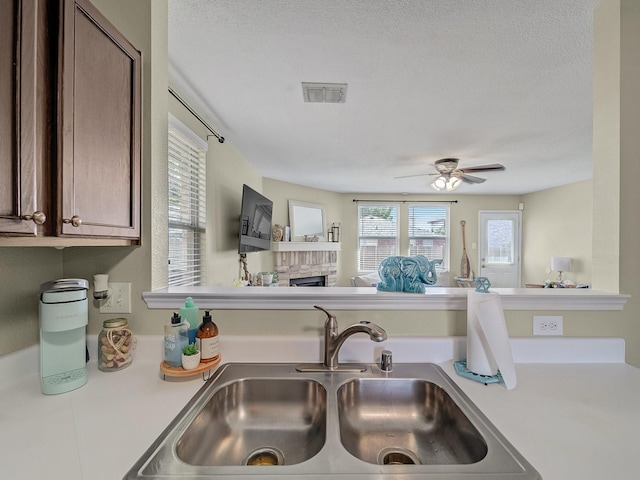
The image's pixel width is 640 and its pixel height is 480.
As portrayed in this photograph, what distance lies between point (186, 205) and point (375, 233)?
14.5 feet

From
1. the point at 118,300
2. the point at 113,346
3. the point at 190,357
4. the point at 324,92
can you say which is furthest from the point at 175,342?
the point at 324,92

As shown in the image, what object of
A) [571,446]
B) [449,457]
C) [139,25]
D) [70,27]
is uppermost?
[139,25]

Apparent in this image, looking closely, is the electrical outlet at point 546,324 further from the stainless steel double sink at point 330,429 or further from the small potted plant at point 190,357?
the small potted plant at point 190,357

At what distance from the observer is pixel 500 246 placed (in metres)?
6.20

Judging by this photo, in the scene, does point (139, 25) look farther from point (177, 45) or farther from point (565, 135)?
point (565, 135)

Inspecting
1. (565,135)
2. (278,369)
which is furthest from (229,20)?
(565,135)

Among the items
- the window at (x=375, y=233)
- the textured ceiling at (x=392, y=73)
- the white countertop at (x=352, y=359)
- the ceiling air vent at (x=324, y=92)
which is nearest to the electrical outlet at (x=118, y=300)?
the white countertop at (x=352, y=359)

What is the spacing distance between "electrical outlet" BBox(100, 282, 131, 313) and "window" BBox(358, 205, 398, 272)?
204 inches

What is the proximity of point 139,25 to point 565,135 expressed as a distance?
3.62m

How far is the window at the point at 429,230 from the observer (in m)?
6.10

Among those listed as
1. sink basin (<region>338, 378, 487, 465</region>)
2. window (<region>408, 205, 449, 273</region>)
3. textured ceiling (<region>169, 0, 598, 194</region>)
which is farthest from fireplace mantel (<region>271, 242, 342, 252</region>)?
sink basin (<region>338, 378, 487, 465</region>)

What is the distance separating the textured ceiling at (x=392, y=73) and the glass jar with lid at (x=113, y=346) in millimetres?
1442

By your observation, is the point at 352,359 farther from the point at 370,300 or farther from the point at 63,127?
the point at 63,127

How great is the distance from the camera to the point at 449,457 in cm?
82
